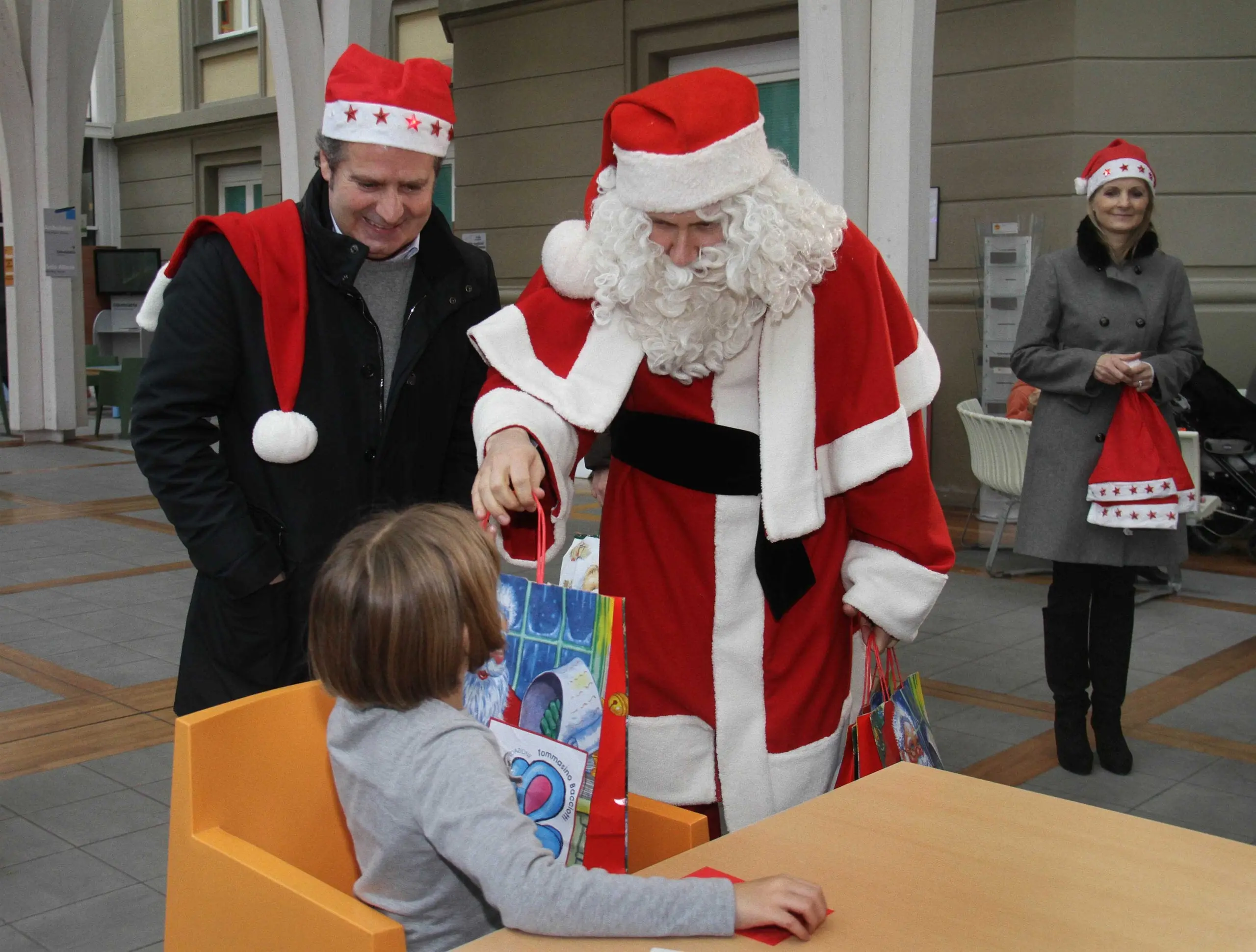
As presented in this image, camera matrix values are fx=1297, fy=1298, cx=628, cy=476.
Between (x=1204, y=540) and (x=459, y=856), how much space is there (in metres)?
6.91

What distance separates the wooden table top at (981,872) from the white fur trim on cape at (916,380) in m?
0.70

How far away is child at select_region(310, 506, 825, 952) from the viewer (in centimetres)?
139

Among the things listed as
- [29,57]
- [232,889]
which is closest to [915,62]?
[232,889]

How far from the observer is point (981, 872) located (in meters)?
1.47

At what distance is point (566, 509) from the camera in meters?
2.08

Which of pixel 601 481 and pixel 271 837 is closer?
pixel 271 837

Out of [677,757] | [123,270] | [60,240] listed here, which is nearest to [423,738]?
[677,757]

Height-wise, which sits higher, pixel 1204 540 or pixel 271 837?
pixel 271 837

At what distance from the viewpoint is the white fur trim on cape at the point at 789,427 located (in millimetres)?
2043

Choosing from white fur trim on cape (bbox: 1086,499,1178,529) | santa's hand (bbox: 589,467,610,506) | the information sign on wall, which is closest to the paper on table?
santa's hand (bbox: 589,467,610,506)

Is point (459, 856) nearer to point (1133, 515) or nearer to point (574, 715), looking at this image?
point (574, 715)

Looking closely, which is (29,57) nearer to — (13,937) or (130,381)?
(130,381)

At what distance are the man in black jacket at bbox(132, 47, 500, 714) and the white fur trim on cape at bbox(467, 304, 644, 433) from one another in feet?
0.87

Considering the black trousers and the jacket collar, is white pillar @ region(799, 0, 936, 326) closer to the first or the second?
the black trousers
